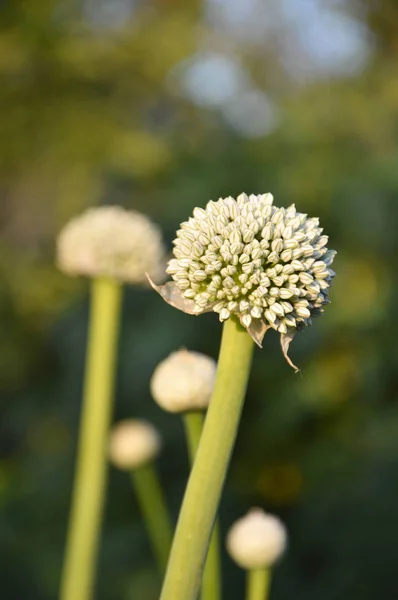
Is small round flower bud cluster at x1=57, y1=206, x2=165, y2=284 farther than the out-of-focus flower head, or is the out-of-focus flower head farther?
small round flower bud cluster at x1=57, y1=206, x2=165, y2=284

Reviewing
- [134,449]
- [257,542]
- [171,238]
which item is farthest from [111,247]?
[171,238]

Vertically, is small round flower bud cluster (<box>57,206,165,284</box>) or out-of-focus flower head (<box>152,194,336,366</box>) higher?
small round flower bud cluster (<box>57,206,165,284</box>)

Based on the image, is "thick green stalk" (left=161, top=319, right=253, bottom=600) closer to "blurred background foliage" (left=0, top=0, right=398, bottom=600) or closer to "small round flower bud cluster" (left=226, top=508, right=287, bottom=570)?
"small round flower bud cluster" (left=226, top=508, right=287, bottom=570)

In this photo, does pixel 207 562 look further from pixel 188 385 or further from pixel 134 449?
pixel 134 449

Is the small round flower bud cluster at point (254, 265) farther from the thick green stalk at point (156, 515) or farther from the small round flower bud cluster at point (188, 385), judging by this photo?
the thick green stalk at point (156, 515)

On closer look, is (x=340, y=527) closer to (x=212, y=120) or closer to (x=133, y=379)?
(x=133, y=379)

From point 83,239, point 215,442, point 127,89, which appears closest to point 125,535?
point 83,239

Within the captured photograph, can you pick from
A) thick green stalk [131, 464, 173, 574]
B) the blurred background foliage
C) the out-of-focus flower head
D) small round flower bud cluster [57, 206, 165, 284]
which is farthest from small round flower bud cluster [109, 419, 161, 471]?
the blurred background foliage
